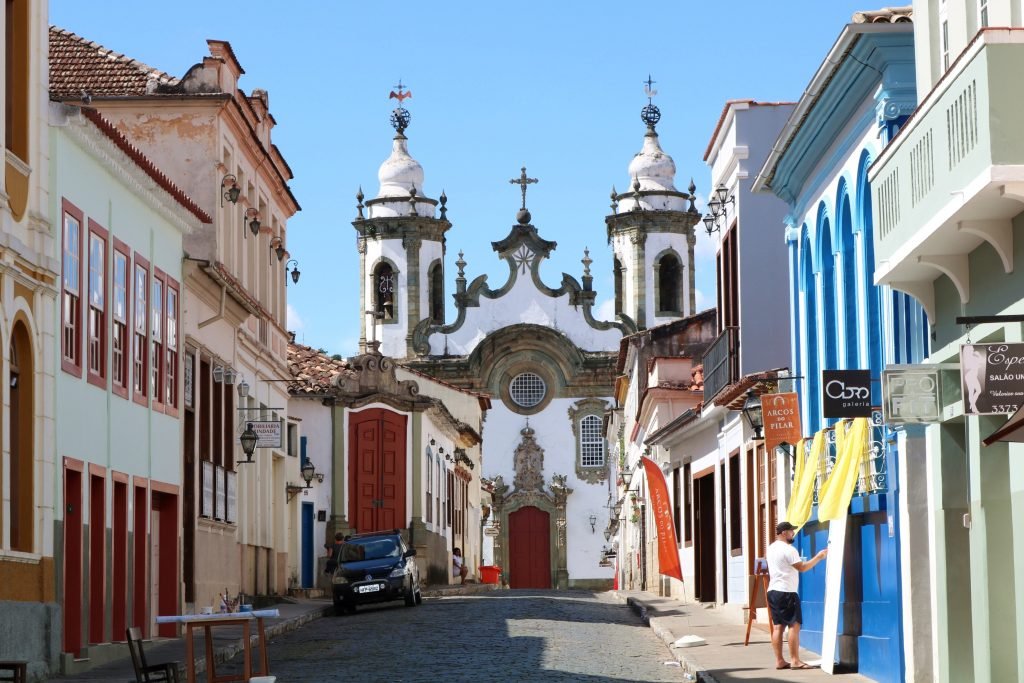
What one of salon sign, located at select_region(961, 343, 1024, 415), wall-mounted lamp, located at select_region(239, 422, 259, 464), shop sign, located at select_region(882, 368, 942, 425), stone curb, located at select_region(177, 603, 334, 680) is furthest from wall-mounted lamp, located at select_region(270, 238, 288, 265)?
salon sign, located at select_region(961, 343, 1024, 415)

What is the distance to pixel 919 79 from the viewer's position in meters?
14.7

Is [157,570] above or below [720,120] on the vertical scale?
below

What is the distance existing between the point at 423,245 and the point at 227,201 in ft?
153

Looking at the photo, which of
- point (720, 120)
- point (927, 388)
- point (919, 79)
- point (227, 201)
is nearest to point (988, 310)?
point (927, 388)

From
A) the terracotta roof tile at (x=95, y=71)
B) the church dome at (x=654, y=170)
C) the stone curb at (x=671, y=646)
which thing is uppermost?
the church dome at (x=654, y=170)

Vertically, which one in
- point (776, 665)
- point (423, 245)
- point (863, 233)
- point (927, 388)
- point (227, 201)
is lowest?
point (776, 665)

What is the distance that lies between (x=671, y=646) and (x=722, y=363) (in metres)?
6.88

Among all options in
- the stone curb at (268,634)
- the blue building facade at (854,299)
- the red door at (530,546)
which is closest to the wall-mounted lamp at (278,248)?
the stone curb at (268,634)

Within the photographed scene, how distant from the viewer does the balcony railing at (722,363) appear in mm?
26784

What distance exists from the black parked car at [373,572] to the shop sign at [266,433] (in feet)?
10.6

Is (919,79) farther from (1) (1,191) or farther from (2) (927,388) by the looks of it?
(1) (1,191)

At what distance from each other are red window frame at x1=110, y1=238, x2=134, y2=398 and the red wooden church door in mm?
24834

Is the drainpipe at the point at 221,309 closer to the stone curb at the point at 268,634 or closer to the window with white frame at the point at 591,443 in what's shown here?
the stone curb at the point at 268,634

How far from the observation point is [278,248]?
119 feet
